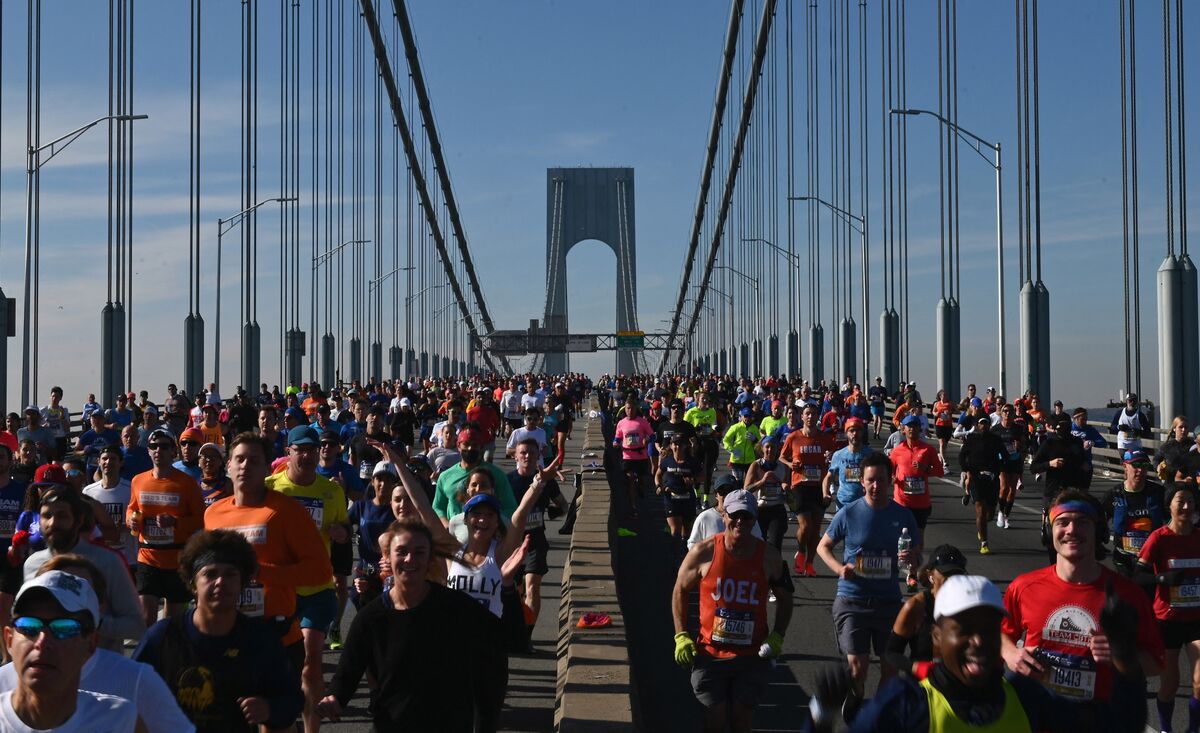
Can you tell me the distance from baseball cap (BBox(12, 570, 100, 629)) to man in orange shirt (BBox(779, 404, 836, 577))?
9.90m

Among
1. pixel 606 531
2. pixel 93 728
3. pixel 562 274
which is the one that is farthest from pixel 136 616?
pixel 562 274

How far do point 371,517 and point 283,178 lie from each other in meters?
53.7

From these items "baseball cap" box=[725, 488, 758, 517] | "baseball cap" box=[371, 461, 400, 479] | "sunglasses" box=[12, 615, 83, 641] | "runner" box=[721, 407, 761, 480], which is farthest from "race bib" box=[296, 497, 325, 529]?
"runner" box=[721, 407, 761, 480]

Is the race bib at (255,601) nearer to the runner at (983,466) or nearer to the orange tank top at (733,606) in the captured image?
the orange tank top at (733,606)

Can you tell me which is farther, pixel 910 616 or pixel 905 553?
pixel 905 553

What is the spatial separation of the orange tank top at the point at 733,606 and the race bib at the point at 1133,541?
301 centimetres

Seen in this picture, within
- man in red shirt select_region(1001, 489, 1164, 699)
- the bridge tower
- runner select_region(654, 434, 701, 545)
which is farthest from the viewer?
the bridge tower

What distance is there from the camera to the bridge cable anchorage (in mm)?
74438

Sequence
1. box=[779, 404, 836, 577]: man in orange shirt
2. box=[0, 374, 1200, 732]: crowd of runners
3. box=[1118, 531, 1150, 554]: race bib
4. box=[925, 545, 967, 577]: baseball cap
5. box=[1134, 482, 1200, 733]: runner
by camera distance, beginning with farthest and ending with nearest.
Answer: box=[779, 404, 836, 577]: man in orange shirt
box=[1118, 531, 1150, 554]: race bib
box=[1134, 482, 1200, 733]: runner
box=[925, 545, 967, 577]: baseball cap
box=[0, 374, 1200, 732]: crowd of runners

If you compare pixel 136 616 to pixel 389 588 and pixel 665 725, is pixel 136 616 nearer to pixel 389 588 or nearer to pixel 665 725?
pixel 389 588

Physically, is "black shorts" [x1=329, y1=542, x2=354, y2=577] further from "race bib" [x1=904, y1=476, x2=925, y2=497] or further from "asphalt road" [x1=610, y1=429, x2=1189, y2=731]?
"race bib" [x1=904, y1=476, x2=925, y2=497]

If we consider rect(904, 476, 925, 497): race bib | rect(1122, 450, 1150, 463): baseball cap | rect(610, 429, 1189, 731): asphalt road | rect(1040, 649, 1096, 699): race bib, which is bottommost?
rect(610, 429, 1189, 731): asphalt road

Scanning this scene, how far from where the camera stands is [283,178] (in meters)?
60.8

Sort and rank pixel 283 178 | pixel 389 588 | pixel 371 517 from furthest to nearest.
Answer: pixel 283 178 < pixel 371 517 < pixel 389 588
